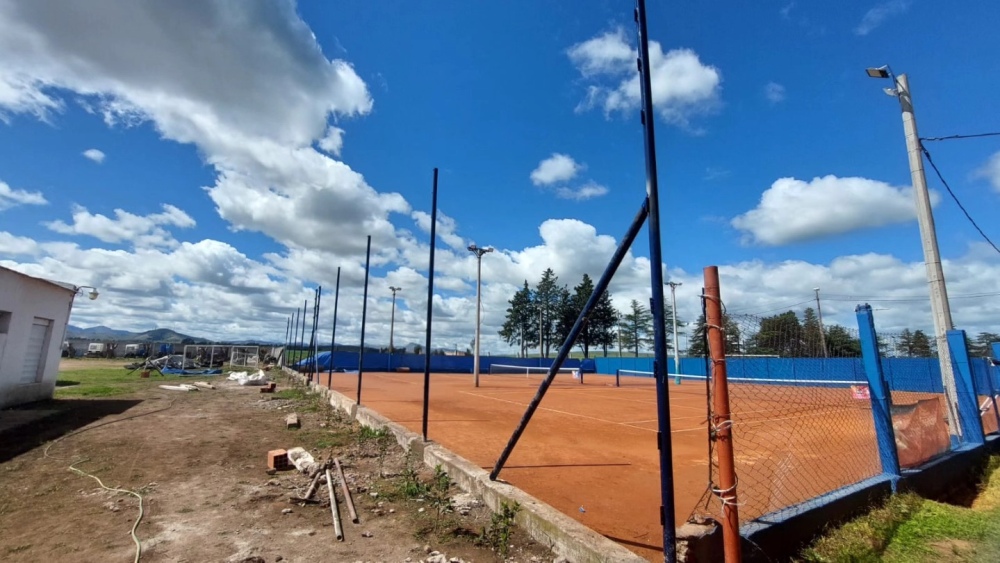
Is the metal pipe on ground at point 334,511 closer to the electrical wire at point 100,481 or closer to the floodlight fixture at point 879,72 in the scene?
the electrical wire at point 100,481

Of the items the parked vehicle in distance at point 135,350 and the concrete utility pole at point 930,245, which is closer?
the concrete utility pole at point 930,245

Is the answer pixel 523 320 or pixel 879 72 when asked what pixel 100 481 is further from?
pixel 523 320

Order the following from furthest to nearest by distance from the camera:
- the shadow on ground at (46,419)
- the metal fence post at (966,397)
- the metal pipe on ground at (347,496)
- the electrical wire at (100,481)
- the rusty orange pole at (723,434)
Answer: the shadow on ground at (46,419), the metal fence post at (966,397), the metal pipe on ground at (347,496), the electrical wire at (100,481), the rusty orange pole at (723,434)

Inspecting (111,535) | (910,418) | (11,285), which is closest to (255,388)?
(11,285)

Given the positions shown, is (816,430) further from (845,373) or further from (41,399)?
(41,399)

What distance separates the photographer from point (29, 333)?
11.7 metres

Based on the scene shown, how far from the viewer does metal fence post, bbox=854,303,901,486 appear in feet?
15.0

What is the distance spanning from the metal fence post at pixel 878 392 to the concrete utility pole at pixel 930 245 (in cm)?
318

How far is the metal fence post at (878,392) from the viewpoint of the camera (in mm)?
4578

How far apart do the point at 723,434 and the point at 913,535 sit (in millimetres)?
2894

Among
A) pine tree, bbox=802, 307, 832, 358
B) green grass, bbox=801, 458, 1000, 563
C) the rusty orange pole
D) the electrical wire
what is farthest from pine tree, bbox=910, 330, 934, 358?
the electrical wire

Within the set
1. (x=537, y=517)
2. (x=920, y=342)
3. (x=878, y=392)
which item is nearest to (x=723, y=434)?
(x=537, y=517)

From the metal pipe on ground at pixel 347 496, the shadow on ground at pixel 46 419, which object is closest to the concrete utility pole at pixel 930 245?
the metal pipe on ground at pixel 347 496

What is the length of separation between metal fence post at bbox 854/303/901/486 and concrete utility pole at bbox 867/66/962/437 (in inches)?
125
